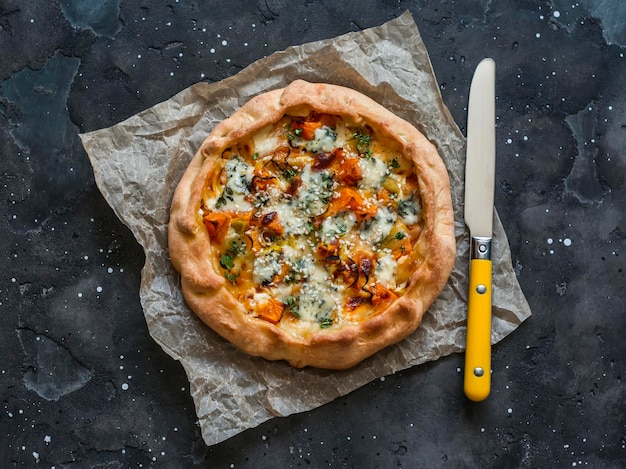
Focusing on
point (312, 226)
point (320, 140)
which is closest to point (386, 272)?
point (312, 226)

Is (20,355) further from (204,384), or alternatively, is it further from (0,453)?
(204,384)

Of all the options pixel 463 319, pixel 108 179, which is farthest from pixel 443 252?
pixel 108 179

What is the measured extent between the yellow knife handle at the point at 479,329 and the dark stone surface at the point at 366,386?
16 centimetres

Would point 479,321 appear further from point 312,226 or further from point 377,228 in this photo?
point 312,226

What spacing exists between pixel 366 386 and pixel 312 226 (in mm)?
966

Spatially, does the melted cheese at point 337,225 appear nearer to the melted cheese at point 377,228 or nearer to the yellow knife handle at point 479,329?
the melted cheese at point 377,228

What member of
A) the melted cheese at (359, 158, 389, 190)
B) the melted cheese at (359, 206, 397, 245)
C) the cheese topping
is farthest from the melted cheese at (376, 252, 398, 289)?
the melted cheese at (359, 158, 389, 190)

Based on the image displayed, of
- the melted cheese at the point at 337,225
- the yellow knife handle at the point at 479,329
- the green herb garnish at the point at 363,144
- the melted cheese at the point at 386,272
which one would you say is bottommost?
the yellow knife handle at the point at 479,329

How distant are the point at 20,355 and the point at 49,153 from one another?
3.81 feet

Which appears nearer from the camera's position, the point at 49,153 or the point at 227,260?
the point at 227,260

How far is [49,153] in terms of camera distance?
4.39 m

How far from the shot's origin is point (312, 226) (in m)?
4.14

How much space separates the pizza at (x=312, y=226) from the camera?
13.3 ft

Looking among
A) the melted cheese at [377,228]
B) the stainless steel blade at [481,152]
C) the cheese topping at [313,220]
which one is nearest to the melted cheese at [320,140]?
the cheese topping at [313,220]
